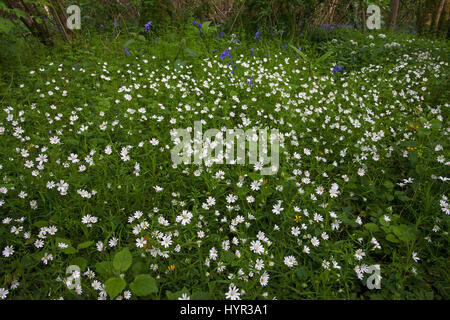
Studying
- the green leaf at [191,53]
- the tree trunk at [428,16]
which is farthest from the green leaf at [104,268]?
the tree trunk at [428,16]

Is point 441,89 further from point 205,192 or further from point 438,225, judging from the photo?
point 205,192

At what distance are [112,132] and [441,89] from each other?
4550mm

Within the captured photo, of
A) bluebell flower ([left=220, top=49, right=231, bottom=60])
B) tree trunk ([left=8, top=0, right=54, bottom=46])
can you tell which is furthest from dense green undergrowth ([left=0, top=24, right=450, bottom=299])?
tree trunk ([left=8, top=0, right=54, bottom=46])

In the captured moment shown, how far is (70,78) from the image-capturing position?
4.05 metres

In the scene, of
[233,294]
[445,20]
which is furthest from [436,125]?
[445,20]

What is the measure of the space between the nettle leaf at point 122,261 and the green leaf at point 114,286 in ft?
0.26

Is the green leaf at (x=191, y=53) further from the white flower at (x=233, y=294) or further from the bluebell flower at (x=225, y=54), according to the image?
the white flower at (x=233, y=294)

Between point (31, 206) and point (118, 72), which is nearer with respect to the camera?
point (31, 206)

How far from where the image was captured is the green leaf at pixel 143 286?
166cm

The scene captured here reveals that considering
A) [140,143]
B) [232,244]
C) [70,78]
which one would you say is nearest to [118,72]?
[70,78]

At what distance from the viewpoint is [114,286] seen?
1644 millimetres

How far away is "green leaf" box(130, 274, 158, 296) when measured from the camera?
5.44ft

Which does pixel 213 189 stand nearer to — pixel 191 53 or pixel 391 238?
pixel 391 238

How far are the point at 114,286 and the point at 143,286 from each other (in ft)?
0.53
